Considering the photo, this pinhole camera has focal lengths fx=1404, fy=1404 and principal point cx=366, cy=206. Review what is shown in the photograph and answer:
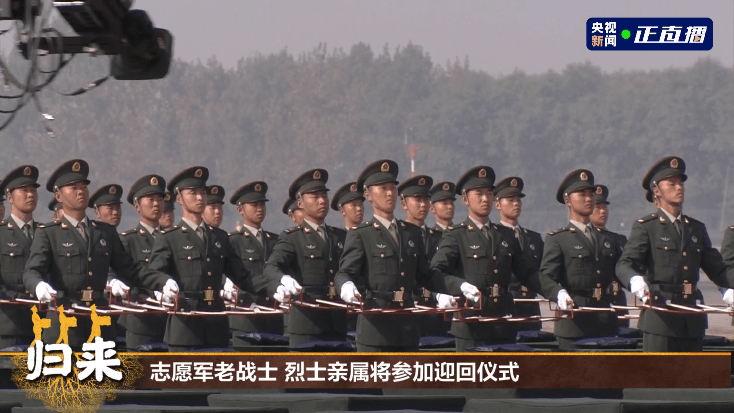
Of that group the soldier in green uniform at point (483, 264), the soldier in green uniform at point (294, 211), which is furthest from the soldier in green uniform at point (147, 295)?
the soldier in green uniform at point (483, 264)

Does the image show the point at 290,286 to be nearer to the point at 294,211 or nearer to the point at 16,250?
the point at 16,250

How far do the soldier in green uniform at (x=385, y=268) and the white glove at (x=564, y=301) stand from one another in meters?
0.91

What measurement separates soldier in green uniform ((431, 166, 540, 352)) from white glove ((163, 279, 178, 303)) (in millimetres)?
2188

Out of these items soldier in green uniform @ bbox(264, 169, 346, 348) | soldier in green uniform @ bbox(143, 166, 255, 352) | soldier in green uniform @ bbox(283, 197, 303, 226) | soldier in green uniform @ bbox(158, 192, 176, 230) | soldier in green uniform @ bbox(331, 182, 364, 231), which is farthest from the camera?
soldier in green uniform @ bbox(283, 197, 303, 226)

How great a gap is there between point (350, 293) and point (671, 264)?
9.30 ft

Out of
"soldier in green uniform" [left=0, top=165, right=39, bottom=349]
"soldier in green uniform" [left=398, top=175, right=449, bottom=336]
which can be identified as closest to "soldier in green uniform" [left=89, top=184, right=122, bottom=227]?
"soldier in green uniform" [left=0, top=165, right=39, bottom=349]

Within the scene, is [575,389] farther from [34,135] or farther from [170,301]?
[34,135]

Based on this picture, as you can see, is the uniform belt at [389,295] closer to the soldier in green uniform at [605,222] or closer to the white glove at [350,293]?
the white glove at [350,293]

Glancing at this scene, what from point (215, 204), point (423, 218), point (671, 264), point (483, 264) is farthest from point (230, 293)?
point (671, 264)

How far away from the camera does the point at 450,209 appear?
14.8 m

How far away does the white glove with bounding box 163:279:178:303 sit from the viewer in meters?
11.4

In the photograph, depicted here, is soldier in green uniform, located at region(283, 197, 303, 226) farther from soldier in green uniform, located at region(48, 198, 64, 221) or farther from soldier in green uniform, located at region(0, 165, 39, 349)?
soldier in green uniform, located at region(0, 165, 39, 349)

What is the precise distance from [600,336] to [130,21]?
5409mm

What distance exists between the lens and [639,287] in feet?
36.9
